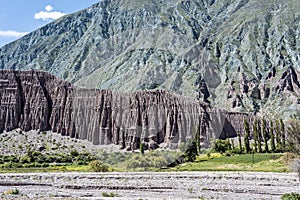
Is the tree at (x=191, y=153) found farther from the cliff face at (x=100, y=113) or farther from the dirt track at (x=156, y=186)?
the dirt track at (x=156, y=186)

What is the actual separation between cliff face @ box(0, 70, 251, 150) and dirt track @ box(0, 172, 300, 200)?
68.7 m

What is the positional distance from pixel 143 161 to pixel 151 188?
2961 centimetres

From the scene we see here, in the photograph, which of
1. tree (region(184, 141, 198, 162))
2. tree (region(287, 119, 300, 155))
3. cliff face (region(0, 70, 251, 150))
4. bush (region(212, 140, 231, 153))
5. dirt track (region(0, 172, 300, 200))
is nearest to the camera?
dirt track (region(0, 172, 300, 200))

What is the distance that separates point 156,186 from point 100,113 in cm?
8527

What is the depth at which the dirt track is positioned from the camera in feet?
105

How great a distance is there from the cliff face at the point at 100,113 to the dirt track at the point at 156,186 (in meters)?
68.7

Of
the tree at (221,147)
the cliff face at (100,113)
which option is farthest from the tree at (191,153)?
the cliff face at (100,113)

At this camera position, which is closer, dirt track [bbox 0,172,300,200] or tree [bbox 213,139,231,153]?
dirt track [bbox 0,172,300,200]

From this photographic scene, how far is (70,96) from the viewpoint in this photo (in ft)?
396

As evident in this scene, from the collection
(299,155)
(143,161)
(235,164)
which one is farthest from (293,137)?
(143,161)

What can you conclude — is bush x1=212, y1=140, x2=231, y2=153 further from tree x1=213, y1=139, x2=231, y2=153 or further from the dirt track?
the dirt track

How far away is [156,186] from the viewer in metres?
37.3

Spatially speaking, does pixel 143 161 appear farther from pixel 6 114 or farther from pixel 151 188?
pixel 6 114

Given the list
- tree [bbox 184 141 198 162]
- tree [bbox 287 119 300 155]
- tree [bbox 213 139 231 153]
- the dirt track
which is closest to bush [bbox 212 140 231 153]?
tree [bbox 213 139 231 153]
